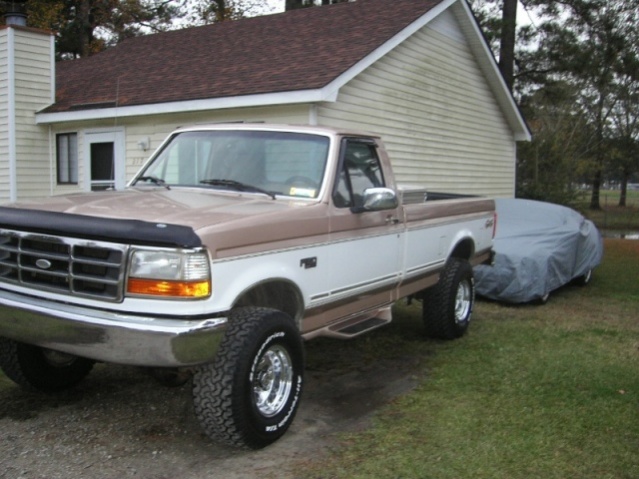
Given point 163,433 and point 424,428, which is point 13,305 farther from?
point 424,428

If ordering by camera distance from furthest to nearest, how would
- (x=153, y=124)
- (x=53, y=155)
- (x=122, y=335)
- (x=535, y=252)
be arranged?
(x=53, y=155)
(x=153, y=124)
(x=535, y=252)
(x=122, y=335)

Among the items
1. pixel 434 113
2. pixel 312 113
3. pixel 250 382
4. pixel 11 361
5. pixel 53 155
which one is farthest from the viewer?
pixel 434 113

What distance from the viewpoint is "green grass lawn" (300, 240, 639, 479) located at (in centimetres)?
400

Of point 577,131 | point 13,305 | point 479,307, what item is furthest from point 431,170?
point 577,131

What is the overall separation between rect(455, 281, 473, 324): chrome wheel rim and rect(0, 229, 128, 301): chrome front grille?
4.20 meters

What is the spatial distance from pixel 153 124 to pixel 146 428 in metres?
8.59

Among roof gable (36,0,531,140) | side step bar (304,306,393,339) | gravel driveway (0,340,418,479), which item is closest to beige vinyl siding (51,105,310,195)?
roof gable (36,0,531,140)

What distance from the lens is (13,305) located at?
156 inches

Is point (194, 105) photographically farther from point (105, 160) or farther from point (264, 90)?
point (105, 160)

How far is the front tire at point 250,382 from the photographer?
12.5ft

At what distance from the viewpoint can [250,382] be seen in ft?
12.7

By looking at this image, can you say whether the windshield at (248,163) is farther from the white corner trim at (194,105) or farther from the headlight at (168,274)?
the white corner trim at (194,105)

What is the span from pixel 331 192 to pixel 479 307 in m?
4.66

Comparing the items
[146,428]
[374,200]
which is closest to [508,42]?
[374,200]
